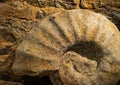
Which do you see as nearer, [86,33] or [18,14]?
[86,33]

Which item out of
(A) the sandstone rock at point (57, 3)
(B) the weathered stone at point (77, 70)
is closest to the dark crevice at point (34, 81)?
(B) the weathered stone at point (77, 70)

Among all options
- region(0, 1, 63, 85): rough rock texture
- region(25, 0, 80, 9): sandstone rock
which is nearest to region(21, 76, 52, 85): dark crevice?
region(0, 1, 63, 85): rough rock texture

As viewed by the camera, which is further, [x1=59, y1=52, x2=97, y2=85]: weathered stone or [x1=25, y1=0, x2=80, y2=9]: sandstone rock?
[x1=25, y1=0, x2=80, y2=9]: sandstone rock

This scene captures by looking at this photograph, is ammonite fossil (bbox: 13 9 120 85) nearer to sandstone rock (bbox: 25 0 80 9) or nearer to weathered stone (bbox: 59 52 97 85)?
weathered stone (bbox: 59 52 97 85)

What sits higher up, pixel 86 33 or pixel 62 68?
pixel 86 33

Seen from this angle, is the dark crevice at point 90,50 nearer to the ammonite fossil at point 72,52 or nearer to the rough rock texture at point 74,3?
the ammonite fossil at point 72,52

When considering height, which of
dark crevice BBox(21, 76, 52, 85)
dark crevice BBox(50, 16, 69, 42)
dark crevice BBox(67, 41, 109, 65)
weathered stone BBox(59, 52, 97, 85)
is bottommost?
A: dark crevice BBox(21, 76, 52, 85)

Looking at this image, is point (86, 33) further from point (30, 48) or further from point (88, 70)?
point (30, 48)

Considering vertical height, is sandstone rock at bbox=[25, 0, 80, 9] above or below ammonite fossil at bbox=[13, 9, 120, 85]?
above

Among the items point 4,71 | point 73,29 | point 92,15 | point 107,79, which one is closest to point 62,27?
point 73,29
